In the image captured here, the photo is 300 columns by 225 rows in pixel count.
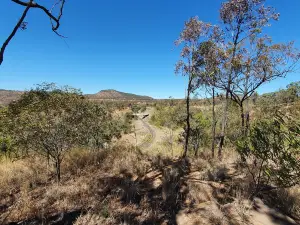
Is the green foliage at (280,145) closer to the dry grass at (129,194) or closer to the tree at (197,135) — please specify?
the dry grass at (129,194)

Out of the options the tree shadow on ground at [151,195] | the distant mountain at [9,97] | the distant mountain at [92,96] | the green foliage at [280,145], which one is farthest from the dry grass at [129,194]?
the distant mountain at [92,96]

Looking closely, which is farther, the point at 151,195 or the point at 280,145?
the point at 151,195

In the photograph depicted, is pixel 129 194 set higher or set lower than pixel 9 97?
lower

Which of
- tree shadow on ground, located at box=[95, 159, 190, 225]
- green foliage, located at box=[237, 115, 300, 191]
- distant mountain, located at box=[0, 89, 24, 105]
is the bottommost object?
tree shadow on ground, located at box=[95, 159, 190, 225]

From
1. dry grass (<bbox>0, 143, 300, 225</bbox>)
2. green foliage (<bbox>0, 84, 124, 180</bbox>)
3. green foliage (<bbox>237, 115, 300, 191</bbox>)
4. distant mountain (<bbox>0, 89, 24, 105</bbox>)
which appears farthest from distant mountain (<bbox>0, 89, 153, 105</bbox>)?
green foliage (<bbox>237, 115, 300, 191</bbox>)

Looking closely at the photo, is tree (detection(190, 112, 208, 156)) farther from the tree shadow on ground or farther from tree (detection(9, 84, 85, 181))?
tree (detection(9, 84, 85, 181))

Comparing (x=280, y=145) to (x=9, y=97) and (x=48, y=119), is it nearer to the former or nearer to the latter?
(x=48, y=119)

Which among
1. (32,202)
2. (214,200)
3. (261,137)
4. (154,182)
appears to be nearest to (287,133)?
(261,137)

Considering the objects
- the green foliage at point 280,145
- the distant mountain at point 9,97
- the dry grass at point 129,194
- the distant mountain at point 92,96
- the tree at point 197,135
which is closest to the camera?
the green foliage at point 280,145

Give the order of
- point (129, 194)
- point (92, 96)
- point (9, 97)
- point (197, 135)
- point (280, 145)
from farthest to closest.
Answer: point (92, 96) < point (9, 97) < point (197, 135) < point (129, 194) < point (280, 145)

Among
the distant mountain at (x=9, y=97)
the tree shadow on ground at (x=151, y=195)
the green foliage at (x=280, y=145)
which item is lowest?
the tree shadow on ground at (x=151, y=195)

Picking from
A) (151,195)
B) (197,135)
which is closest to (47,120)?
(151,195)

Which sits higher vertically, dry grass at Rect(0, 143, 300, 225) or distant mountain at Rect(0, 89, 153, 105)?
distant mountain at Rect(0, 89, 153, 105)

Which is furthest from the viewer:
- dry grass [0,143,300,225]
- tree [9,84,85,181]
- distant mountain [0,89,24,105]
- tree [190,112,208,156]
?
tree [190,112,208,156]
